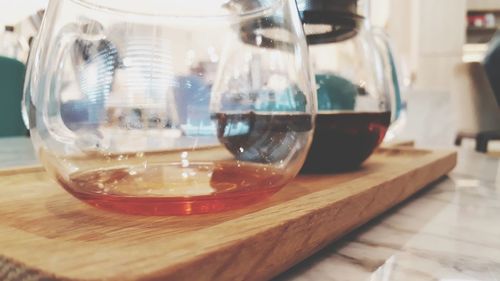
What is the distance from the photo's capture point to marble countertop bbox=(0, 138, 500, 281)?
0.23 m

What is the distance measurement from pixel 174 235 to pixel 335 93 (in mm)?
333

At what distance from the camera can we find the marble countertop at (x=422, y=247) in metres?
0.23

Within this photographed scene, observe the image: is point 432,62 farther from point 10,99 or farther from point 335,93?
point 335,93

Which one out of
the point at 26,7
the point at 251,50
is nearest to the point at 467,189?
the point at 251,50

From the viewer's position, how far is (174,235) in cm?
21

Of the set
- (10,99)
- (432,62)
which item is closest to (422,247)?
(10,99)

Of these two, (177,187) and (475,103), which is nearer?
(177,187)

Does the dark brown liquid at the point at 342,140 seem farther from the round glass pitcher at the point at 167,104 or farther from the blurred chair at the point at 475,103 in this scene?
the blurred chair at the point at 475,103

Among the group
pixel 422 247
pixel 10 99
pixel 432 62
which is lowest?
pixel 422 247

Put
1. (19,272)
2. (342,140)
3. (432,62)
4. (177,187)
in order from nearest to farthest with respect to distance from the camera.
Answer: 1. (19,272)
2. (177,187)
3. (342,140)
4. (432,62)

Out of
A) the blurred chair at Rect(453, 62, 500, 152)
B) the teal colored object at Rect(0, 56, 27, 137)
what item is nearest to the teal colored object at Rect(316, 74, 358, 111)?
the teal colored object at Rect(0, 56, 27, 137)

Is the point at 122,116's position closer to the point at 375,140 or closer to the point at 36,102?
the point at 36,102

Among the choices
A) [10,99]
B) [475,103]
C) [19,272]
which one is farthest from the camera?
[475,103]

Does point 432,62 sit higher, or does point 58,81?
point 432,62
